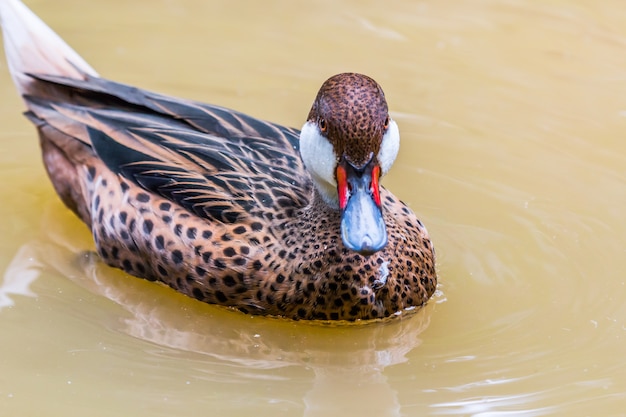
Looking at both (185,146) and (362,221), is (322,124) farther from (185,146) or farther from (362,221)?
(185,146)

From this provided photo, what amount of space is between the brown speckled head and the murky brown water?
104 cm

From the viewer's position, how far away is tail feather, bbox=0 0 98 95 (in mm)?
7297

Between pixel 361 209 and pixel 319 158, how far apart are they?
1.37 ft

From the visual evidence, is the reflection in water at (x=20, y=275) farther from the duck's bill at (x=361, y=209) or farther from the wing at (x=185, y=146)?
the duck's bill at (x=361, y=209)

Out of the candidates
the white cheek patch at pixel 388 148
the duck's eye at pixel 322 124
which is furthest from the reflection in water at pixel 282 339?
the duck's eye at pixel 322 124

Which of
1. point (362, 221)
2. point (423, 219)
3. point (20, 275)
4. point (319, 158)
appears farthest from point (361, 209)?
point (20, 275)

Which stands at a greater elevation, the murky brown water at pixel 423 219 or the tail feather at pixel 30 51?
the tail feather at pixel 30 51

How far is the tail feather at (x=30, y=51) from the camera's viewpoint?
7.30 meters

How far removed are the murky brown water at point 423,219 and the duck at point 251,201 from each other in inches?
7.0

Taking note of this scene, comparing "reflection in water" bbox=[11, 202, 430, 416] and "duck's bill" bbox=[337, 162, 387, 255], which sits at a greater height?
"duck's bill" bbox=[337, 162, 387, 255]

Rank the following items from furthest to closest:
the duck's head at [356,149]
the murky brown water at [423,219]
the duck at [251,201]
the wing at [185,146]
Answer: the wing at [185,146], the duck at [251,201], the duck's head at [356,149], the murky brown water at [423,219]

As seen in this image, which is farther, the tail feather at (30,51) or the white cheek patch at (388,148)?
the tail feather at (30,51)

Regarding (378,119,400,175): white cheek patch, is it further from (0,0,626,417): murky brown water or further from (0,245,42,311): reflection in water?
(0,245,42,311): reflection in water

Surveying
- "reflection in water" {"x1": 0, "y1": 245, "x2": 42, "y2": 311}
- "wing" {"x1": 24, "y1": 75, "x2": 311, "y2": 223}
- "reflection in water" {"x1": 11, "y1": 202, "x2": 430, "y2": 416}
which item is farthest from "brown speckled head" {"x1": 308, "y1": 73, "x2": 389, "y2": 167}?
"reflection in water" {"x1": 0, "y1": 245, "x2": 42, "y2": 311}
